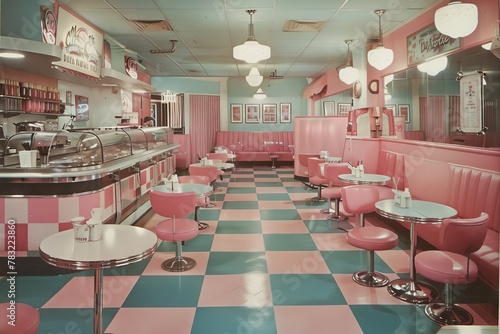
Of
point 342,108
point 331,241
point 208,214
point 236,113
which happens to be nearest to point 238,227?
point 208,214

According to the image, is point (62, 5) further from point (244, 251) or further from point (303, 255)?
point (303, 255)

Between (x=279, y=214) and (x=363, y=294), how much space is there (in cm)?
311

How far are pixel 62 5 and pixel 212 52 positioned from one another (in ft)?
13.7

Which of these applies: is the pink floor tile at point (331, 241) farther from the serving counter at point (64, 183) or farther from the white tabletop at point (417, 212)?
the serving counter at point (64, 183)

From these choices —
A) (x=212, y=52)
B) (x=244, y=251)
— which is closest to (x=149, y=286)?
(x=244, y=251)

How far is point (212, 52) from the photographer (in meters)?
9.24

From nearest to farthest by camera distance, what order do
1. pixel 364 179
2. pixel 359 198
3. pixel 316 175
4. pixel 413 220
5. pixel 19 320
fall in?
1. pixel 19 320
2. pixel 413 220
3. pixel 359 198
4. pixel 364 179
5. pixel 316 175

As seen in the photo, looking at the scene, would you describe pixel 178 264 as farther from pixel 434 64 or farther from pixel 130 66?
pixel 130 66

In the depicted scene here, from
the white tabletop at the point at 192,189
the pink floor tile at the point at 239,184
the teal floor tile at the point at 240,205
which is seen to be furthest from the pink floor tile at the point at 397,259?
the pink floor tile at the point at 239,184

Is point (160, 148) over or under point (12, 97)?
under

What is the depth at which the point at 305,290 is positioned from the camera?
3547mm

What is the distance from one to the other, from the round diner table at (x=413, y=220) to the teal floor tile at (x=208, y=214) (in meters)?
3.34

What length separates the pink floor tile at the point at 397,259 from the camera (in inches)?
160

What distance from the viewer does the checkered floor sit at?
2.95m
